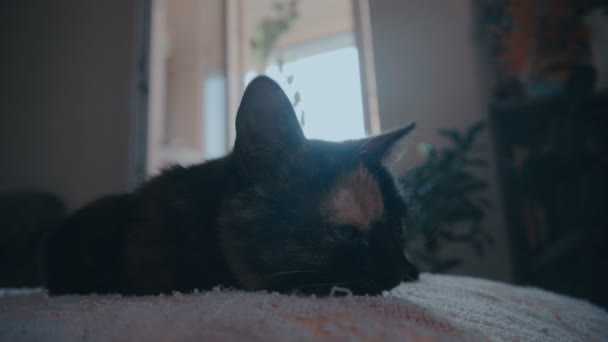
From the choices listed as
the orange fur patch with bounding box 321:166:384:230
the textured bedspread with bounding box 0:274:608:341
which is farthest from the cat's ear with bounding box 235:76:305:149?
the textured bedspread with bounding box 0:274:608:341

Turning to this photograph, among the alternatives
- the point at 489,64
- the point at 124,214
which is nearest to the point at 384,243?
the point at 124,214

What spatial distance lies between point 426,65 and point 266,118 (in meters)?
1.45

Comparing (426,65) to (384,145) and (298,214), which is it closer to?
(384,145)

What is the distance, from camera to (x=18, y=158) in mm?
2787

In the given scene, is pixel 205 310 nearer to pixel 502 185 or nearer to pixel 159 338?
pixel 159 338

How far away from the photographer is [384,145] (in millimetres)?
787

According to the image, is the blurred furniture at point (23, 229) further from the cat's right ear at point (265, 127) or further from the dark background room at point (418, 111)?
the cat's right ear at point (265, 127)

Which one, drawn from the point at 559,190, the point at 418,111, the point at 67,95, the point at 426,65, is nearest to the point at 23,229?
the point at 67,95

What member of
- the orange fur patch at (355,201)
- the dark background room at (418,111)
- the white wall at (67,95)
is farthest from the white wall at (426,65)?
the white wall at (67,95)

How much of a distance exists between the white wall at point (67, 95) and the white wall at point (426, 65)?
62.7 inches

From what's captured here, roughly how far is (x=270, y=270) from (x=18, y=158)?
9.48 feet

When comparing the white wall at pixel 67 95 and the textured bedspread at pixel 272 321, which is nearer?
the textured bedspread at pixel 272 321

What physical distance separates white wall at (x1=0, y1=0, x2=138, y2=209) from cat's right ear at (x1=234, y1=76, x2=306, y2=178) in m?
2.01

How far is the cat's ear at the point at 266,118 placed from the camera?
650mm
